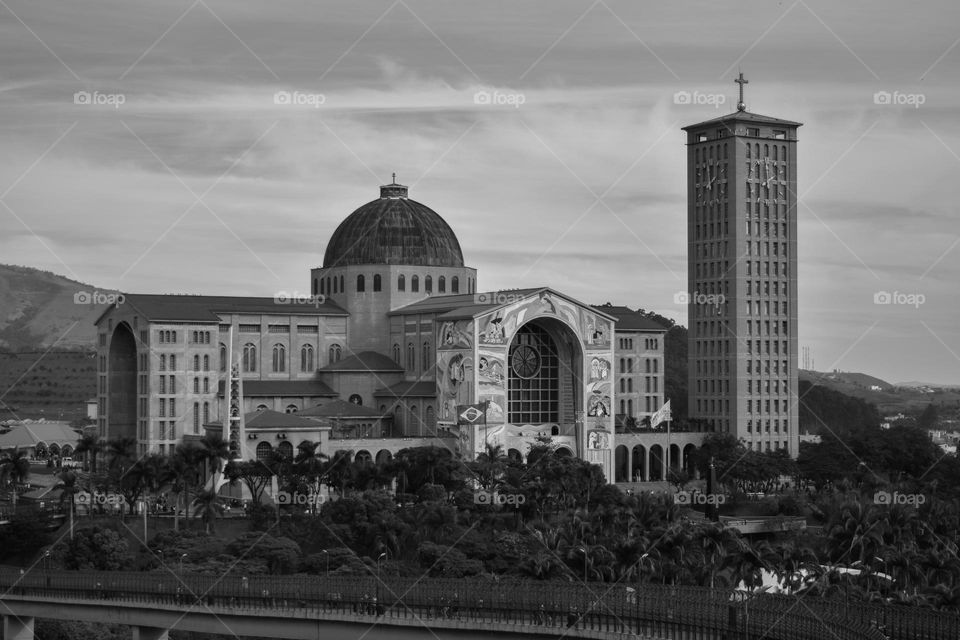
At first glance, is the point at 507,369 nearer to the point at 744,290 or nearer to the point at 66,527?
the point at 744,290

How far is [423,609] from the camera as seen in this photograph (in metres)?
58.3

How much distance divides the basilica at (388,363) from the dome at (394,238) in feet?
0.33

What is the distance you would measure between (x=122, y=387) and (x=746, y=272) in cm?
4378

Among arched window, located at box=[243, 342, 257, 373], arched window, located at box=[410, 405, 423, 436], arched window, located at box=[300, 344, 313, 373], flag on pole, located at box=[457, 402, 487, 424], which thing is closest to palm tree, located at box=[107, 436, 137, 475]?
arched window, located at box=[243, 342, 257, 373]

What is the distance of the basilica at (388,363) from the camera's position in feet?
335

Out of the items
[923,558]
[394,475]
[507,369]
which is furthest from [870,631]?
[507,369]

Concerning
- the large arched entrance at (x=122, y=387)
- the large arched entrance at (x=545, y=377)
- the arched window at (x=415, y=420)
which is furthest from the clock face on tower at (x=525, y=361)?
the large arched entrance at (x=122, y=387)

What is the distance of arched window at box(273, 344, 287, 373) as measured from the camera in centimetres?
11025

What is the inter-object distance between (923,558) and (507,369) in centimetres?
4182

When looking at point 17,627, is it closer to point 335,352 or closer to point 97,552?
point 97,552

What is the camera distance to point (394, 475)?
91.8m

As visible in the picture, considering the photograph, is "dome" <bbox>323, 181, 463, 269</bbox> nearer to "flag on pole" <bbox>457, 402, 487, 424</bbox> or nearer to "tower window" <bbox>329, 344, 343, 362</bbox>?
"tower window" <bbox>329, 344, 343, 362</bbox>

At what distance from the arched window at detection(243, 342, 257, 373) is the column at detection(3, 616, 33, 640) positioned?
39914mm

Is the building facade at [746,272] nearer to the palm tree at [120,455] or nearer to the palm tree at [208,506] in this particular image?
the palm tree at [120,455]
